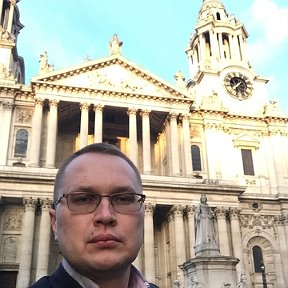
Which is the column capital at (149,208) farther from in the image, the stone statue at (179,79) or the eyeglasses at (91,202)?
the eyeglasses at (91,202)

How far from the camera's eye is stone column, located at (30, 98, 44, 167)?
28.1 meters

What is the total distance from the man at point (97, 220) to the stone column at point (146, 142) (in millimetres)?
27438

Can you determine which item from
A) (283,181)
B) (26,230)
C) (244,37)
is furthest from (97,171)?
(244,37)

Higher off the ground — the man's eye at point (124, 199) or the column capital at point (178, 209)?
the column capital at point (178, 209)

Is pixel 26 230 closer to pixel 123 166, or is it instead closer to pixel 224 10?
pixel 123 166

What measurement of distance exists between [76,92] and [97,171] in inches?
1165

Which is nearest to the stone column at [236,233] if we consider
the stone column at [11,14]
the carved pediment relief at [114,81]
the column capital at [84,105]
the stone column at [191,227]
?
the stone column at [191,227]

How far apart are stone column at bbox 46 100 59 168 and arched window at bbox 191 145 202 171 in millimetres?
10886

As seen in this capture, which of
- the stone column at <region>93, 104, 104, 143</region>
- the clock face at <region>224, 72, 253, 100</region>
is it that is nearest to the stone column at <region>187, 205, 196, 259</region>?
the stone column at <region>93, 104, 104, 143</region>

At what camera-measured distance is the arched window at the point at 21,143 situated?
2960cm

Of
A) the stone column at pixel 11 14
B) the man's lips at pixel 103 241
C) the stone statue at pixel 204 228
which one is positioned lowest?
the man's lips at pixel 103 241

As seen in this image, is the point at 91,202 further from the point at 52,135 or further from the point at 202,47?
the point at 202,47

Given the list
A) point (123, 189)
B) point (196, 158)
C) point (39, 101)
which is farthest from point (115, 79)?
point (123, 189)

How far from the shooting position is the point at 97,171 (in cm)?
189
